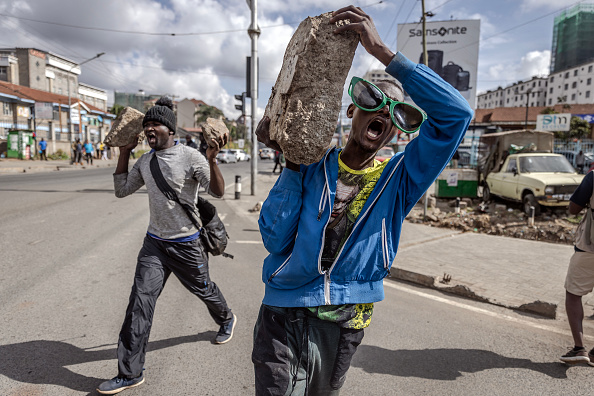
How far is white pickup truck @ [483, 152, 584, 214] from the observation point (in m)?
9.99

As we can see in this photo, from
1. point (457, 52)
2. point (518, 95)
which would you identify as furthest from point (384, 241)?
point (518, 95)

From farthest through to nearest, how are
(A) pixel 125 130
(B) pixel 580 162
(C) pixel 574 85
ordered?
(C) pixel 574 85
(B) pixel 580 162
(A) pixel 125 130

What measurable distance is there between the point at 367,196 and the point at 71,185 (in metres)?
16.4

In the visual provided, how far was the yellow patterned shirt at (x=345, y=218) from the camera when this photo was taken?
1.67m

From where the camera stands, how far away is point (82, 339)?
3.49m

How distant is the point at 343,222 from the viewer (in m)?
1.68

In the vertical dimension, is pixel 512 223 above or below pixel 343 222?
below

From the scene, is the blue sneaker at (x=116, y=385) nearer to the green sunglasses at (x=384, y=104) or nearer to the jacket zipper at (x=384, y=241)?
the jacket zipper at (x=384, y=241)

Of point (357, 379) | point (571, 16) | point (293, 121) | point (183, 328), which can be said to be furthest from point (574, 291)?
point (571, 16)

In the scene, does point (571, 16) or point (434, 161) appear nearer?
point (434, 161)

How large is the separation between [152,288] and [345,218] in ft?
6.04

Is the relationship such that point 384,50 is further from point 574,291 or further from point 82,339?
point 82,339

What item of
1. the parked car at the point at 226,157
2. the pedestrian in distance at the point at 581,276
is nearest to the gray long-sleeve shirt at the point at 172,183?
the pedestrian in distance at the point at 581,276

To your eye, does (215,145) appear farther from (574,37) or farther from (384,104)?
(574,37)
